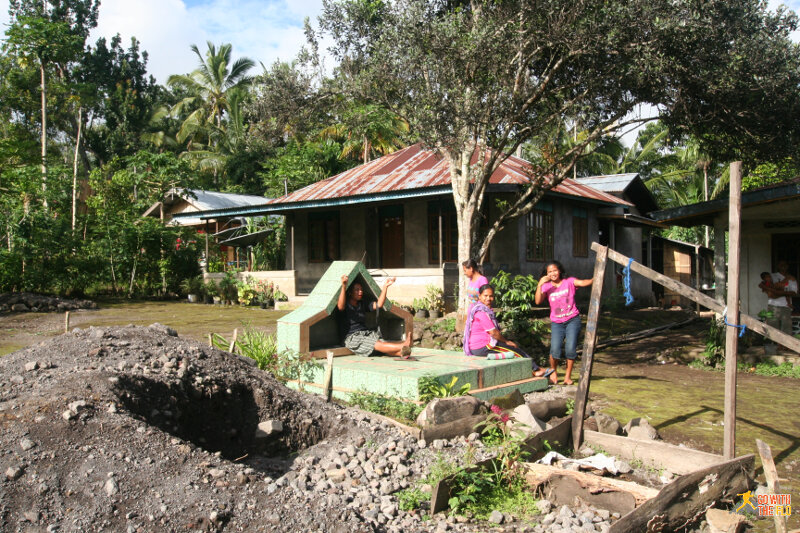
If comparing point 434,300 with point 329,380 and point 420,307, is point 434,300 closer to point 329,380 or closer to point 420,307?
point 420,307

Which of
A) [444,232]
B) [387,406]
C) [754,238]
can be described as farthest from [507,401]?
[444,232]

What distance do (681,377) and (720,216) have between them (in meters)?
3.96

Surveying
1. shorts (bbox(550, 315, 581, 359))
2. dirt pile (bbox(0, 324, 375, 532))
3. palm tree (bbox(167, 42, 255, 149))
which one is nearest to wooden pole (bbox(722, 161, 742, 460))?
dirt pile (bbox(0, 324, 375, 532))

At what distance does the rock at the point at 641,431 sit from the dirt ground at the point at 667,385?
31 cm

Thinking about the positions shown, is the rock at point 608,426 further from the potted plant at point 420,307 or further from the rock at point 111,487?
the potted plant at point 420,307

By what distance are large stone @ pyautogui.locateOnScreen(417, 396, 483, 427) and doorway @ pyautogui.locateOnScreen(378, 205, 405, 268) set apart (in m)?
12.1

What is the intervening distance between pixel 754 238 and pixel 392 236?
9.39 meters

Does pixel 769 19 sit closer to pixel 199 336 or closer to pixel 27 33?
pixel 199 336

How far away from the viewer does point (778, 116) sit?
31.1 ft

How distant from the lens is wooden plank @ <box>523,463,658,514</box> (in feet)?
12.8

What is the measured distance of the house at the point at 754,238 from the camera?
10.9 metres

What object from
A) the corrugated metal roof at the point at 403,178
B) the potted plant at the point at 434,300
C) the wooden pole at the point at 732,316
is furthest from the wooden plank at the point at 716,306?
the potted plant at the point at 434,300

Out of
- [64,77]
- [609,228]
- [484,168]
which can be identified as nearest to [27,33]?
[64,77]

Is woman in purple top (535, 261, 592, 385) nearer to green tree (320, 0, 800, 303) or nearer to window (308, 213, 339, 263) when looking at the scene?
green tree (320, 0, 800, 303)
